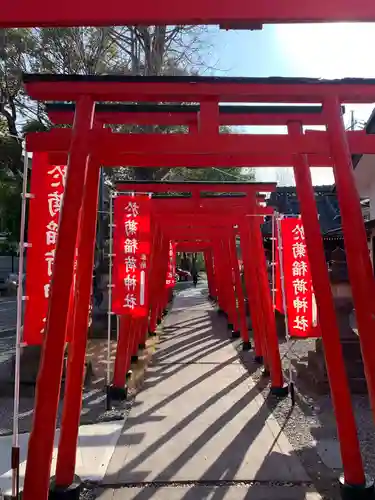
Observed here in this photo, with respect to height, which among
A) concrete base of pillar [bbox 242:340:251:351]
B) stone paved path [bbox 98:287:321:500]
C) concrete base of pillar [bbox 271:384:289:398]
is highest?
concrete base of pillar [bbox 242:340:251:351]

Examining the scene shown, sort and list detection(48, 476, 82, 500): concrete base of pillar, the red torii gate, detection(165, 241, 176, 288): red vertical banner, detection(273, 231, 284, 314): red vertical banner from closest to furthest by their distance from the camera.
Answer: the red torii gate < detection(48, 476, 82, 500): concrete base of pillar < detection(273, 231, 284, 314): red vertical banner < detection(165, 241, 176, 288): red vertical banner

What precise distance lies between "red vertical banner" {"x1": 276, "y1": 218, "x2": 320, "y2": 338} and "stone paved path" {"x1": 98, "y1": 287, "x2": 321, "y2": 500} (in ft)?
4.58

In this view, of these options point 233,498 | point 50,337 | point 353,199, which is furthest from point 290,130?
point 233,498

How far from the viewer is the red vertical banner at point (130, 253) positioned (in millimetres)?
7227

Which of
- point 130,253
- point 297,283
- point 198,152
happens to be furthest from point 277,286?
point 198,152

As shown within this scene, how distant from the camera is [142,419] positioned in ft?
20.9

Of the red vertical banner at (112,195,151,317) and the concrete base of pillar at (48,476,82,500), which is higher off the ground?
the red vertical banner at (112,195,151,317)

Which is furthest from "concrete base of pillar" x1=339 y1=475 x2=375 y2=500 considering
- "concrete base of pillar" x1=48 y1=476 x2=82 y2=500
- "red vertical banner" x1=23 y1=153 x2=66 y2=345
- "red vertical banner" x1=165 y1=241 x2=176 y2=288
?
"red vertical banner" x1=165 y1=241 x2=176 y2=288

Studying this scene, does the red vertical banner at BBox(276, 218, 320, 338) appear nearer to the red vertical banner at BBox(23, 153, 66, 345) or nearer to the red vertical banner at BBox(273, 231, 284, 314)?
the red vertical banner at BBox(273, 231, 284, 314)

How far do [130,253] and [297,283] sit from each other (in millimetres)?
2784

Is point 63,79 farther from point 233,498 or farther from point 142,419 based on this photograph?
point 142,419

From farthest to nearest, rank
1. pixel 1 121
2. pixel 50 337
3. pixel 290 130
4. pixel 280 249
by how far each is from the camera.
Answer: pixel 1 121 < pixel 280 249 < pixel 290 130 < pixel 50 337

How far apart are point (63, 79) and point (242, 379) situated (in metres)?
6.53

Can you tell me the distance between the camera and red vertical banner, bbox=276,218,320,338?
7098 millimetres
